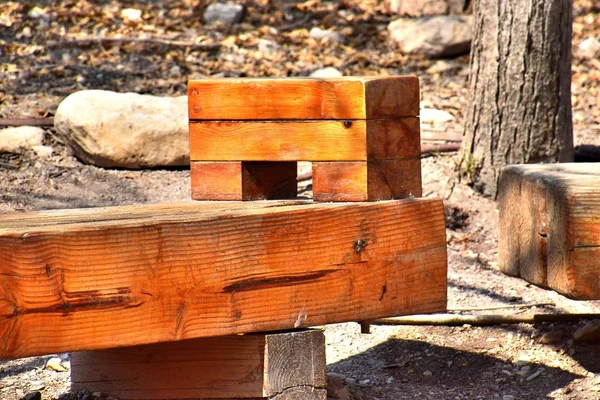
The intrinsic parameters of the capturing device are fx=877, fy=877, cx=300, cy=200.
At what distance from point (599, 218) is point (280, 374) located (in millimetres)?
1205

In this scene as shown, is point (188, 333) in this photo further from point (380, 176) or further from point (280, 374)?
point (380, 176)

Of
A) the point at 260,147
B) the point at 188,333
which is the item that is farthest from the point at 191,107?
the point at 188,333

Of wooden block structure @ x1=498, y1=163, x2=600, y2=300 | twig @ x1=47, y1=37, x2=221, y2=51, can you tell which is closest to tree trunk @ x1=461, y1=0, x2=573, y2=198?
wooden block structure @ x1=498, y1=163, x2=600, y2=300

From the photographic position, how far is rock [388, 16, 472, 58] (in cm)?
859

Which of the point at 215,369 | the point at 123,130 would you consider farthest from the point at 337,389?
the point at 123,130

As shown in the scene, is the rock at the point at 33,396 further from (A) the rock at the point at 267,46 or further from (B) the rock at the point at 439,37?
(B) the rock at the point at 439,37

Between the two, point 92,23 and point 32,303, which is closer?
point 32,303

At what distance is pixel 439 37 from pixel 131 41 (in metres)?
2.98

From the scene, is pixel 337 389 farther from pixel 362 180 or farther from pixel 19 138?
pixel 19 138

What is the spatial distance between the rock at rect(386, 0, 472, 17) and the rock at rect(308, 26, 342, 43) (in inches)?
37.0

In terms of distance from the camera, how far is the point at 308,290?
2930 millimetres

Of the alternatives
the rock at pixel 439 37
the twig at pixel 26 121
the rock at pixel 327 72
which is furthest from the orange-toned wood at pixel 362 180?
the rock at pixel 439 37

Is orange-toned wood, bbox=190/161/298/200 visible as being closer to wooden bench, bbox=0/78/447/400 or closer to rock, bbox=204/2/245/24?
wooden bench, bbox=0/78/447/400

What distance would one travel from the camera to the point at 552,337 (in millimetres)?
4039
